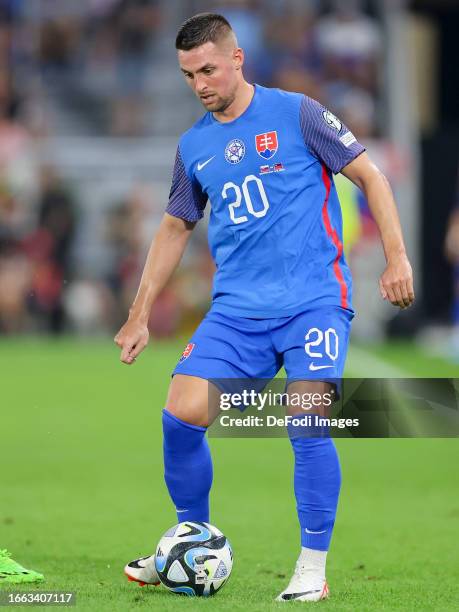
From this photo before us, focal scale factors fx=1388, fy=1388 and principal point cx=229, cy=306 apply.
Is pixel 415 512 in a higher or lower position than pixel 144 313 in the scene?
lower

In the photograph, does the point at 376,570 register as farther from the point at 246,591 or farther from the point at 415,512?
the point at 415,512

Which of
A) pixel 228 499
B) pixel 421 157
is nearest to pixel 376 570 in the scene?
pixel 228 499

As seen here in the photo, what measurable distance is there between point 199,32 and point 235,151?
1.69 ft

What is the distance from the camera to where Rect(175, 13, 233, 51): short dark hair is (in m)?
5.78

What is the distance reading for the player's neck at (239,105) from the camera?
232 inches

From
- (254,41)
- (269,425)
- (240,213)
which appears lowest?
(269,425)

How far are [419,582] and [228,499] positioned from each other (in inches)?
102

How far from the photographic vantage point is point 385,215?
563cm

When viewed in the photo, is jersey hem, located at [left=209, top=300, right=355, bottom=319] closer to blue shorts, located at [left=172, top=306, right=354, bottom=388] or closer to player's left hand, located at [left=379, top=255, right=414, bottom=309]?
blue shorts, located at [left=172, top=306, right=354, bottom=388]

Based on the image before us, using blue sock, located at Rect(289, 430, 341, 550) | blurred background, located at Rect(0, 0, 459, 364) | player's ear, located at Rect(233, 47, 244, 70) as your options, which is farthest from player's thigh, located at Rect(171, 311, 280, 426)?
blurred background, located at Rect(0, 0, 459, 364)

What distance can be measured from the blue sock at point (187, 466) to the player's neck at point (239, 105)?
4.21 ft

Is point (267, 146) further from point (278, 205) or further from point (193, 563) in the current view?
point (193, 563)

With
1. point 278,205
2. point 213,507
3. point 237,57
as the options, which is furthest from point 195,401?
point 213,507

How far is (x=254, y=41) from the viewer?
2147 cm
